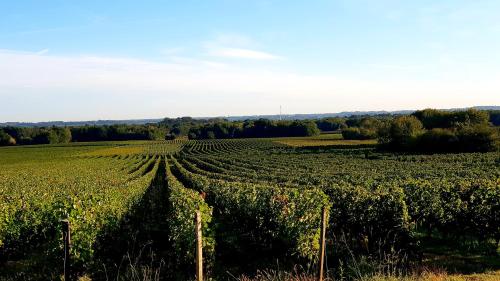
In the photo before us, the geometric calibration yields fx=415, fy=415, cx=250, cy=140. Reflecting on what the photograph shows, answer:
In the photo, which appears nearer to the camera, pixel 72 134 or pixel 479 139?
pixel 479 139

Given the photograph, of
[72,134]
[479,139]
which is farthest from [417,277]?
[72,134]

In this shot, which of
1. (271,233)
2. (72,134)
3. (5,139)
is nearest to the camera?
(271,233)

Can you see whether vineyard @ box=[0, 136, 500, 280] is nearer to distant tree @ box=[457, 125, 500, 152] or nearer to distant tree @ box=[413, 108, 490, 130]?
distant tree @ box=[457, 125, 500, 152]

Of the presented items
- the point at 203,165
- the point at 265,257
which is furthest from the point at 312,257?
the point at 203,165

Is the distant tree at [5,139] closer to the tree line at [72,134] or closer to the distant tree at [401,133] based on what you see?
the tree line at [72,134]

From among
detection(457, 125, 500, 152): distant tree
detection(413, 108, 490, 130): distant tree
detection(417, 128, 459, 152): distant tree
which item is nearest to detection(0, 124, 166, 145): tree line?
detection(413, 108, 490, 130): distant tree

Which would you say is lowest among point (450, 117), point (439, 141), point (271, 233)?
point (439, 141)

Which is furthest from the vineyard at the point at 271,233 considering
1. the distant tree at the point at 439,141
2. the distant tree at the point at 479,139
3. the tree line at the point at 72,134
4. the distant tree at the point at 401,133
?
the tree line at the point at 72,134

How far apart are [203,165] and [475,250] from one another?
169 ft

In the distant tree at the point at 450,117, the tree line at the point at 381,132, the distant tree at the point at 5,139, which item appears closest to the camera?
the tree line at the point at 381,132

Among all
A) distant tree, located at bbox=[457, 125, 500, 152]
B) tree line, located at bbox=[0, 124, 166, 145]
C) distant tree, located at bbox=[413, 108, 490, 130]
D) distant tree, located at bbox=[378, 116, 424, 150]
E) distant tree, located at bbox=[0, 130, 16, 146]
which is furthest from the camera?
tree line, located at bbox=[0, 124, 166, 145]

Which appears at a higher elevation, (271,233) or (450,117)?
(450,117)

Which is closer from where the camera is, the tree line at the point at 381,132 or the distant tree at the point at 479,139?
the distant tree at the point at 479,139

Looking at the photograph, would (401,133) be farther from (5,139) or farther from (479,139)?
(5,139)
